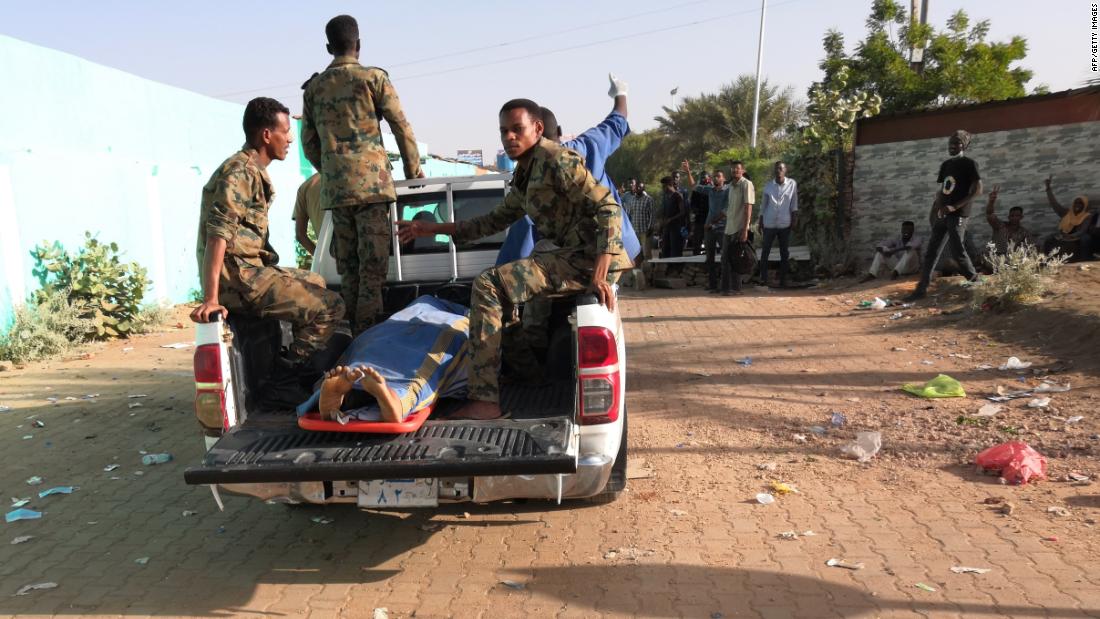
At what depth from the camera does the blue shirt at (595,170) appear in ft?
14.4

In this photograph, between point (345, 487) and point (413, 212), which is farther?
point (413, 212)

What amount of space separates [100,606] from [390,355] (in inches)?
60.9

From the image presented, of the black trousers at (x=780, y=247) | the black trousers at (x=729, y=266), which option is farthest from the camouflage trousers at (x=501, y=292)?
the black trousers at (x=780, y=247)

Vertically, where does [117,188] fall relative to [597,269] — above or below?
above

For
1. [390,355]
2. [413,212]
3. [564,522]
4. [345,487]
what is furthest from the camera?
[413,212]

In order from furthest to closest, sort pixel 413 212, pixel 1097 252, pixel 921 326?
pixel 1097 252, pixel 921 326, pixel 413 212

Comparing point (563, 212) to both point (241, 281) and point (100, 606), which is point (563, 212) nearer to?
point (241, 281)

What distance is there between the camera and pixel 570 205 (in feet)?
12.1

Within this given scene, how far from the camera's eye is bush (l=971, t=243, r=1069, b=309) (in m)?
7.38

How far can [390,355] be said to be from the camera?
3287 mm

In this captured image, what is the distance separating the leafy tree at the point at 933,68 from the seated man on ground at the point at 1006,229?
9236mm

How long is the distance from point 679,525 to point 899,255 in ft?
28.8

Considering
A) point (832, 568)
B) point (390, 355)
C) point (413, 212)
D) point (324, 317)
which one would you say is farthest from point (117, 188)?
point (832, 568)

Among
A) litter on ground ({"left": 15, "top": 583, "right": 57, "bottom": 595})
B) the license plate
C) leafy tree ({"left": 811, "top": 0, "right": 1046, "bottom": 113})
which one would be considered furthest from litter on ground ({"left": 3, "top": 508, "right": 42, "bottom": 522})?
leafy tree ({"left": 811, "top": 0, "right": 1046, "bottom": 113})
